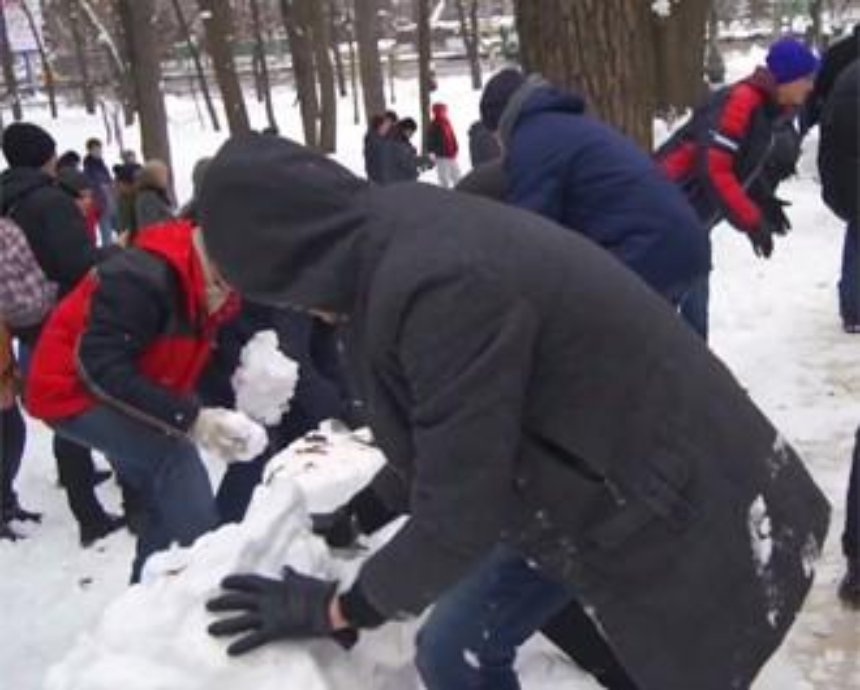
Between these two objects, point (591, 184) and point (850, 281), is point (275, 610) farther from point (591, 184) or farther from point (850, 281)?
point (850, 281)

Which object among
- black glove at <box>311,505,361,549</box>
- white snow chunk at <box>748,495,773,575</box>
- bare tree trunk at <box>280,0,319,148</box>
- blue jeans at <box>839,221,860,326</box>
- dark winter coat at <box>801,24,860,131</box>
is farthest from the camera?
bare tree trunk at <box>280,0,319,148</box>

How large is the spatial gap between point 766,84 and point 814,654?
2687mm

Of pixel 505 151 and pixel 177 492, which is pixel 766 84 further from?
pixel 177 492

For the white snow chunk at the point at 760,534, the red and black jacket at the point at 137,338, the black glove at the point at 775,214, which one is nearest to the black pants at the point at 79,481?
the red and black jacket at the point at 137,338

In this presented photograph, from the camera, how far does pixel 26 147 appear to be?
5.72 m

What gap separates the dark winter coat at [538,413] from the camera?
1.92 m

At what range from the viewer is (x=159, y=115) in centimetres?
1423

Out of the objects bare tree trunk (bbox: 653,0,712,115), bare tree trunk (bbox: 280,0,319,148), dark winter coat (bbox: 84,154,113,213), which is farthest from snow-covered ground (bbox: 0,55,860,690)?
bare tree trunk (bbox: 280,0,319,148)

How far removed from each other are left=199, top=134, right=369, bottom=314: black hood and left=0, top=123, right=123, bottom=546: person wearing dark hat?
3.70 meters

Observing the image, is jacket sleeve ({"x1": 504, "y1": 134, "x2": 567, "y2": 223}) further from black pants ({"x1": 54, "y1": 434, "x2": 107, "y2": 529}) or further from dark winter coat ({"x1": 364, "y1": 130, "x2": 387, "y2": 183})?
dark winter coat ({"x1": 364, "y1": 130, "x2": 387, "y2": 183})

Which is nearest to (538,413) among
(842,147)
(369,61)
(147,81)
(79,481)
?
(79,481)

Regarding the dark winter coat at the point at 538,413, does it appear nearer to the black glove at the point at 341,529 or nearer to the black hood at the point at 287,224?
the black hood at the point at 287,224

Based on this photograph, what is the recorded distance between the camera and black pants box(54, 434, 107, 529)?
5.59m

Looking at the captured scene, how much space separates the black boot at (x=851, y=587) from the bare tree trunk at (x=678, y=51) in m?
11.4
